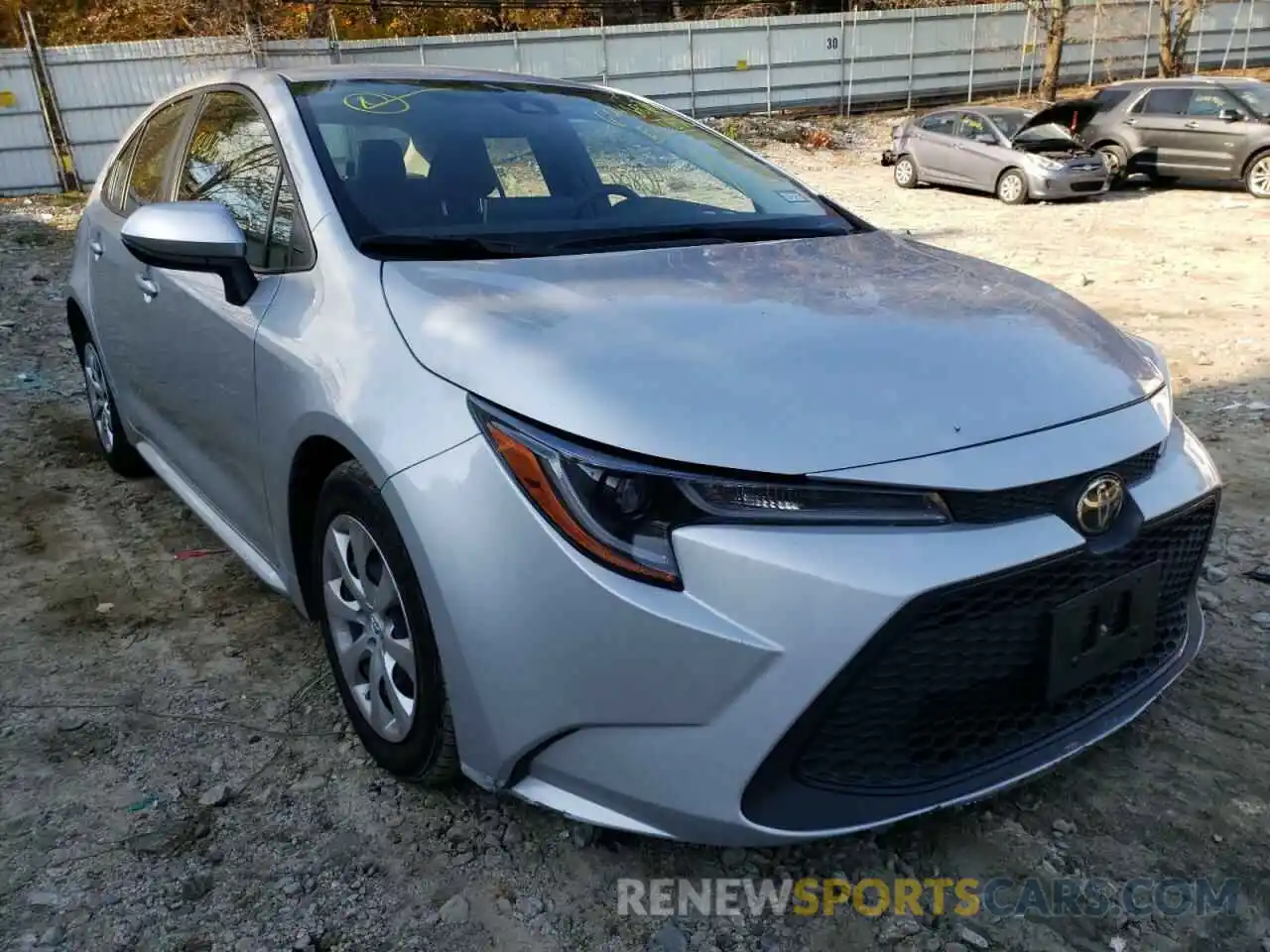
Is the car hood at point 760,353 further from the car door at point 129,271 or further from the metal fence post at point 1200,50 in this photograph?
the metal fence post at point 1200,50

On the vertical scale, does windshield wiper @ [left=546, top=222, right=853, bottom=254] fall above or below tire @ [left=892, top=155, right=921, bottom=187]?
above

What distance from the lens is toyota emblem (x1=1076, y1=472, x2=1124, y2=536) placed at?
1715 millimetres

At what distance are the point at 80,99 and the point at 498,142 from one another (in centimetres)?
1621

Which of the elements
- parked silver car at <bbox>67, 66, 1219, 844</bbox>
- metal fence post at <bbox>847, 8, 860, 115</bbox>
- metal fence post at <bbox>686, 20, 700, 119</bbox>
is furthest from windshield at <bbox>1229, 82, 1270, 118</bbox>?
parked silver car at <bbox>67, 66, 1219, 844</bbox>

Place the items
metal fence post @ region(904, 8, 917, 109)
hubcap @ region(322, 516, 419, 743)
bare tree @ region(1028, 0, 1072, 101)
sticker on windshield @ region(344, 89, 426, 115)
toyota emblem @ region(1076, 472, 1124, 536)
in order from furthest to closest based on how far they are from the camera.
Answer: metal fence post @ region(904, 8, 917, 109)
bare tree @ region(1028, 0, 1072, 101)
sticker on windshield @ region(344, 89, 426, 115)
hubcap @ region(322, 516, 419, 743)
toyota emblem @ region(1076, 472, 1124, 536)

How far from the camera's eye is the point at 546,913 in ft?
6.28

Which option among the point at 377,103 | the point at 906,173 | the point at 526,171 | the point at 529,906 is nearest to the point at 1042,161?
the point at 906,173

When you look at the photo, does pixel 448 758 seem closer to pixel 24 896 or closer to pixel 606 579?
pixel 606 579

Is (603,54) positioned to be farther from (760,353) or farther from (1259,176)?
(760,353)

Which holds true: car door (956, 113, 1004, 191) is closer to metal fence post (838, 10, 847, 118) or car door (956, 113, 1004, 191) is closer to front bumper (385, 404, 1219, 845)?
metal fence post (838, 10, 847, 118)

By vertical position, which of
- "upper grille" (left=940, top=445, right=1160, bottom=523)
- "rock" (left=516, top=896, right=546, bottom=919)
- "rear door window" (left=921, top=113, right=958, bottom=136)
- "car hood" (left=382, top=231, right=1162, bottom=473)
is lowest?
"rear door window" (left=921, top=113, right=958, bottom=136)

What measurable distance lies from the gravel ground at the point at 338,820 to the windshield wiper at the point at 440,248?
1171 millimetres

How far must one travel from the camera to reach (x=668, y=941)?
72.6 inches

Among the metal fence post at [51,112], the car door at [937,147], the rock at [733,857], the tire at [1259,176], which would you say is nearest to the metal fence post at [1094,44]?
the car door at [937,147]
